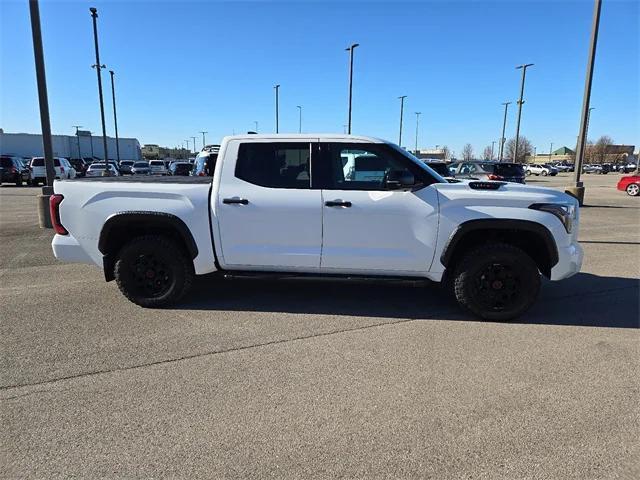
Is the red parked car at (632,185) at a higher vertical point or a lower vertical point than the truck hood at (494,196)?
lower

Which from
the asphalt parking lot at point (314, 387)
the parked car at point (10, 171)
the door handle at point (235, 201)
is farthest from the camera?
the parked car at point (10, 171)

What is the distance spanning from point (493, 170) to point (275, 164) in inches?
542

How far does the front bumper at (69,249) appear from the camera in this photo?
16.1 feet

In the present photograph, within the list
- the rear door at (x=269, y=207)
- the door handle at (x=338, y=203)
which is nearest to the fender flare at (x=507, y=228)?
the door handle at (x=338, y=203)

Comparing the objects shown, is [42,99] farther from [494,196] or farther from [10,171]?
[10,171]

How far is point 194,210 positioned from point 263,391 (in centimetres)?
224

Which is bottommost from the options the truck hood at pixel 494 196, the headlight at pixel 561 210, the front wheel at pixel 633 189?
the front wheel at pixel 633 189

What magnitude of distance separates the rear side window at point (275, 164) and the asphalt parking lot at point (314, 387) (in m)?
1.43

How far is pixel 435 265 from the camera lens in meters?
4.62

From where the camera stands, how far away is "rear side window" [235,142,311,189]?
4.73 m

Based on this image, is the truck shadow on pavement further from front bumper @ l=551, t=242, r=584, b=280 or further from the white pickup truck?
front bumper @ l=551, t=242, r=584, b=280

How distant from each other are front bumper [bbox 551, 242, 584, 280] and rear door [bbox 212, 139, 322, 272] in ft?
8.08

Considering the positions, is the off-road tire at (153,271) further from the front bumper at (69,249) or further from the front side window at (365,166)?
the front side window at (365,166)

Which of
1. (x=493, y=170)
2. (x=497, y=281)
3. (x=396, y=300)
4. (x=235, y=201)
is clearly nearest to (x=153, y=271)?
(x=235, y=201)
